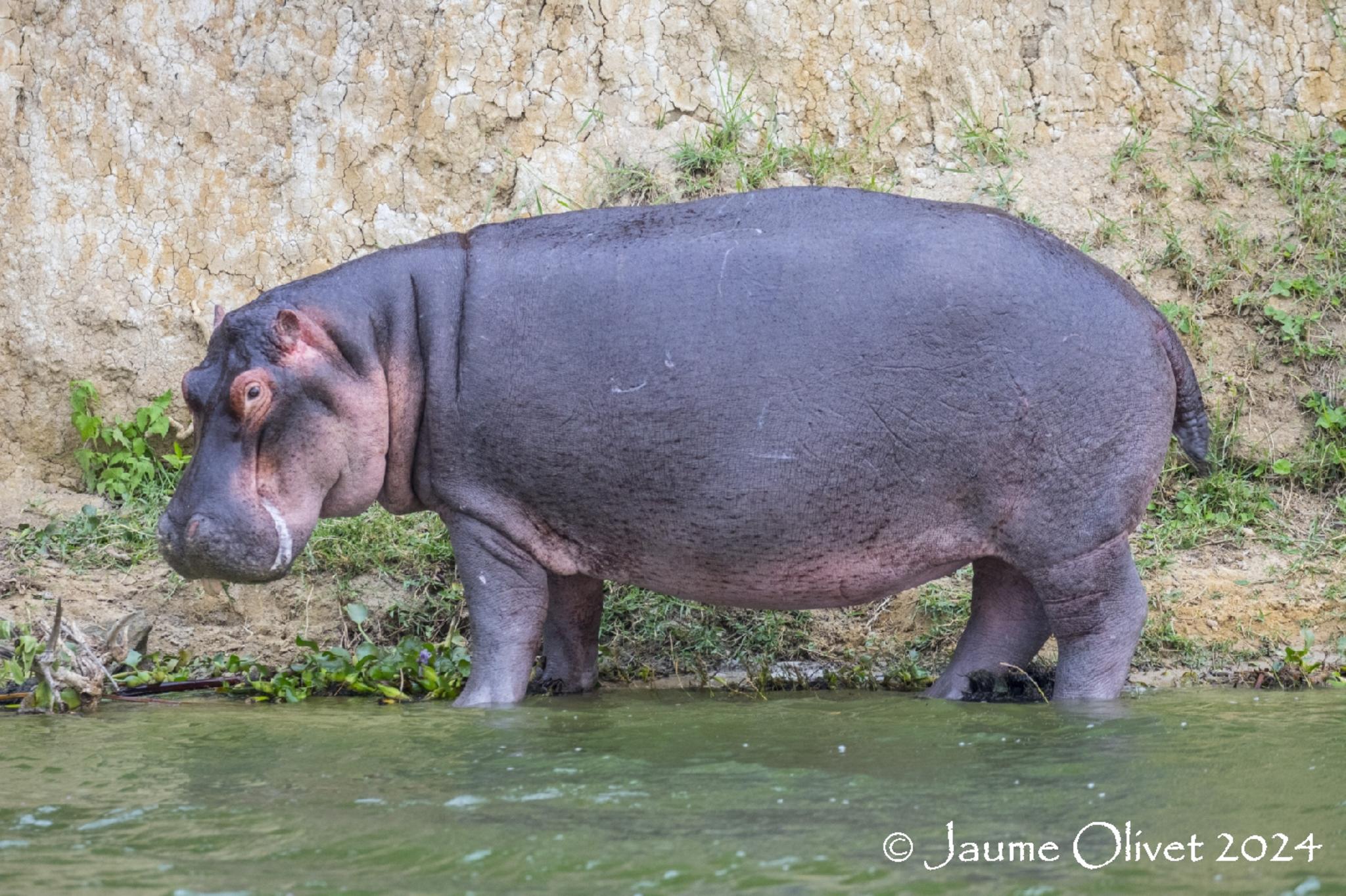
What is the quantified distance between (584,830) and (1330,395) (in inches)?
181

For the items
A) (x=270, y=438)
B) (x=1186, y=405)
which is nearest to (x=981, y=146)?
(x=1186, y=405)

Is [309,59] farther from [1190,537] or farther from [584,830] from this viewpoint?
[584,830]

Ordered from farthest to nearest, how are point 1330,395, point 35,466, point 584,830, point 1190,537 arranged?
point 35,466 → point 1330,395 → point 1190,537 → point 584,830

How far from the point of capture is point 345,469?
443 cm

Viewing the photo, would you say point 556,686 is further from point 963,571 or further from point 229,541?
point 963,571

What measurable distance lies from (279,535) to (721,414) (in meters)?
1.26

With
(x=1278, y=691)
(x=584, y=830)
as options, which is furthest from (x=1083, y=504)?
(x=584, y=830)

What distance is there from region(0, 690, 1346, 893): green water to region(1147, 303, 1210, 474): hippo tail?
0.79 meters

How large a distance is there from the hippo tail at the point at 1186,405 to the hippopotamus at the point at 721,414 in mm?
19

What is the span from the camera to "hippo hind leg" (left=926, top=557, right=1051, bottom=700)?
4723 mm

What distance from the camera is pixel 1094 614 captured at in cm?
435

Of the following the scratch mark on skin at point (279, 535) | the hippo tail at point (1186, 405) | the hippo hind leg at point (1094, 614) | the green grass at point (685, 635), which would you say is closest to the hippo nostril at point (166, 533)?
the scratch mark on skin at point (279, 535)

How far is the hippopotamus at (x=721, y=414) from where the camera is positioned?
13.8 ft

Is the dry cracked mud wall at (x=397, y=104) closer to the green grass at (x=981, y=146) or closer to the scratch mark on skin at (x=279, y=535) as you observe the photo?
the green grass at (x=981, y=146)
